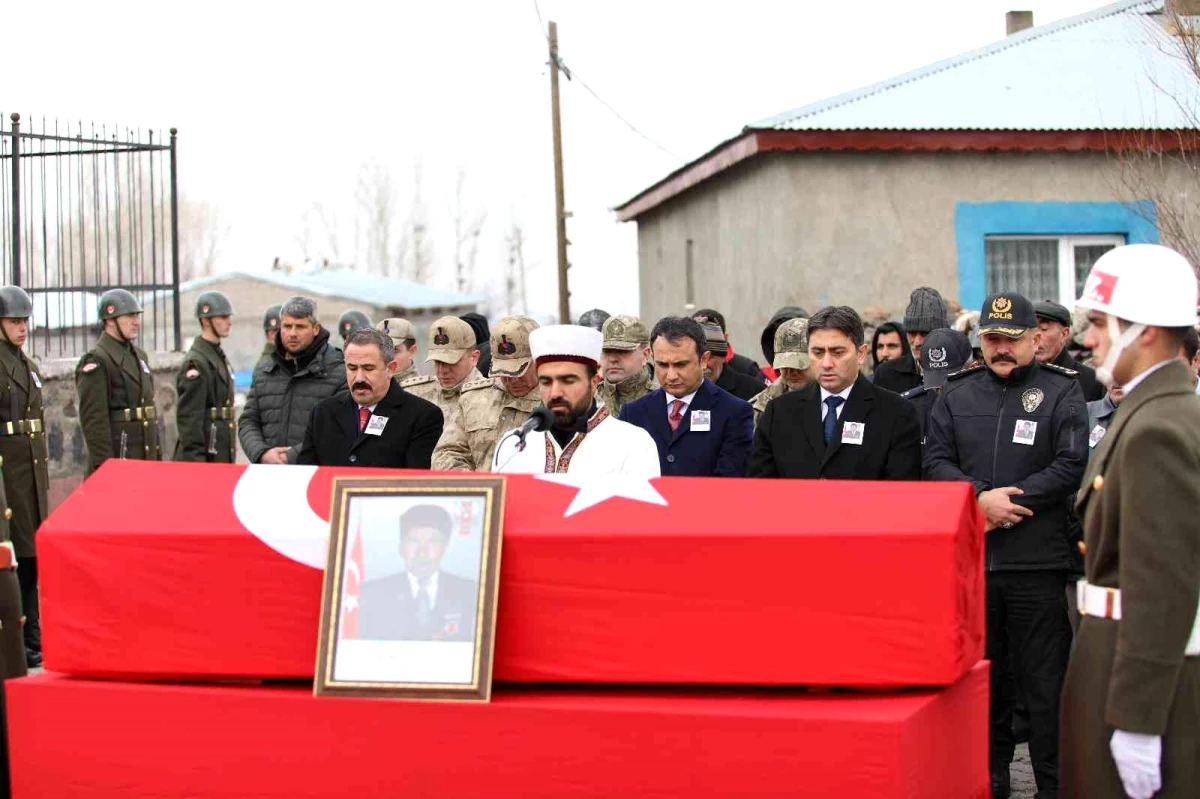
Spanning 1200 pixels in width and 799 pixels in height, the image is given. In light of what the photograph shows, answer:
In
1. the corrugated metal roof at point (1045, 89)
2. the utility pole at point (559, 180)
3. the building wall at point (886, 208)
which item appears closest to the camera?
the corrugated metal roof at point (1045, 89)

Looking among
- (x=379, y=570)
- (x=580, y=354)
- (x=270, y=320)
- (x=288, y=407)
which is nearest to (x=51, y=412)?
(x=270, y=320)

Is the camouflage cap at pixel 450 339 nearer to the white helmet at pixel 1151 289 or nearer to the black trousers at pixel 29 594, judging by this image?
the black trousers at pixel 29 594

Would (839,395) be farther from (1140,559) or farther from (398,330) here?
(398,330)

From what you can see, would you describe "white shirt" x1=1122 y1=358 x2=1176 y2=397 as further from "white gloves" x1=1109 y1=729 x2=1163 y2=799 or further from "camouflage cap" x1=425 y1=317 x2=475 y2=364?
"camouflage cap" x1=425 y1=317 x2=475 y2=364

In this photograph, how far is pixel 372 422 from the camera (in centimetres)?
704

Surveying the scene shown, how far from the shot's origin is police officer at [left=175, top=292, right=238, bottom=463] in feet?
37.8

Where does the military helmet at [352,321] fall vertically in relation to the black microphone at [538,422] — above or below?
above

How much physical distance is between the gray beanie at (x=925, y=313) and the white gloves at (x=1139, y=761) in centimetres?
560

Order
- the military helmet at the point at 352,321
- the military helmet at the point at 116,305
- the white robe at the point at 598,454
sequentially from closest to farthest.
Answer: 1. the white robe at the point at 598,454
2. the military helmet at the point at 352,321
3. the military helmet at the point at 116,305

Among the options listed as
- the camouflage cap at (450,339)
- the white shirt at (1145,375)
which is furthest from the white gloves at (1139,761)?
the camouflage cap at (450,339)

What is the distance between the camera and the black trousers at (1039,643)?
19.5 feet

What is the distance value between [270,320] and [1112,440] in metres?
9.23

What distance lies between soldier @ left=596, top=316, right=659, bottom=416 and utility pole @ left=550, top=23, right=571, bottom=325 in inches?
706

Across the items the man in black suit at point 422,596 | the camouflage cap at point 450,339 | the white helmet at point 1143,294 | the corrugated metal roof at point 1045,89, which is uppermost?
the corrugated metal roof at point 1045,89
